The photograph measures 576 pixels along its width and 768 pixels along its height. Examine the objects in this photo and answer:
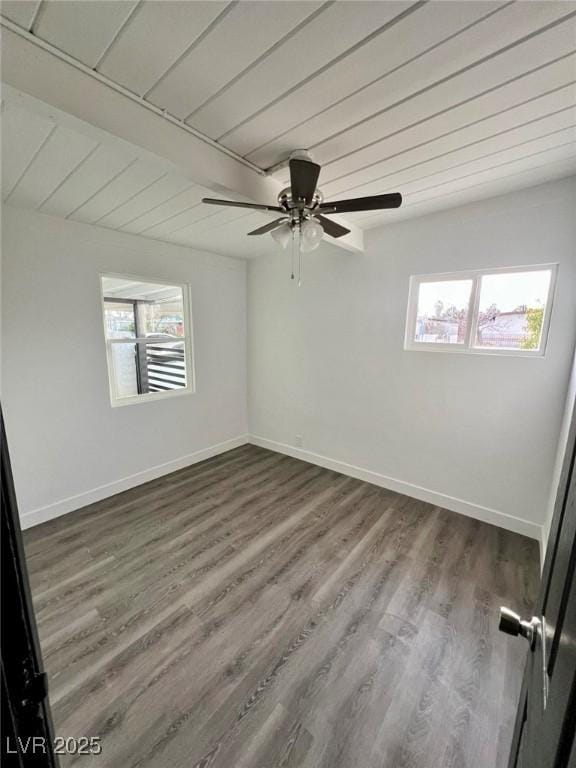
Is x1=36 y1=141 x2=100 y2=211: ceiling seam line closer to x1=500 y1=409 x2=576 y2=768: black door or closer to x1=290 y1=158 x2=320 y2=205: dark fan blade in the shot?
x1=290 y1=158 x2=320 y2=205: dark fan blade

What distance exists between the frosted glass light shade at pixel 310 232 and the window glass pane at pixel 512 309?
1579 mm

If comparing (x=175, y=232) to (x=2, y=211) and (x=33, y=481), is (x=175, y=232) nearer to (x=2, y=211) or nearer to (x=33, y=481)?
(x=2, y=211)

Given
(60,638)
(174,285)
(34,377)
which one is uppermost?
(174,285)

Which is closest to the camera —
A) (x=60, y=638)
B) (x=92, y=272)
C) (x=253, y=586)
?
(x=60, y=638)

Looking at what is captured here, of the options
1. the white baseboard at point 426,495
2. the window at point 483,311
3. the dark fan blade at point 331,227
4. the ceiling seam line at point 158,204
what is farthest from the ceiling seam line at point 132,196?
the white baseboard at point 426,495

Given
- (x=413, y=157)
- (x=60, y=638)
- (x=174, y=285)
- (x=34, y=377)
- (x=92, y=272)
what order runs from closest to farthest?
1. (x=60, y=638)
2. (x=413, y=157)
3. (x=34, y=377)
4. (x=92, y=272)
5. (x=174, y=285)

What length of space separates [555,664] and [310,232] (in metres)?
1.82

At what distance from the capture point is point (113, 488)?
297cm

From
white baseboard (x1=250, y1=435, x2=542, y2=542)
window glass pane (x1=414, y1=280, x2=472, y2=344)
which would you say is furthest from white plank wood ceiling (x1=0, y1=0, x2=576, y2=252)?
white baseboard (x1=250, y1=435, x2=542, y2=542)

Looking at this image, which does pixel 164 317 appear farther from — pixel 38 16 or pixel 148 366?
pixel 38 16

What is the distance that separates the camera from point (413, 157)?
1.70 metres

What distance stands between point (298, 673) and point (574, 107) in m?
2.87

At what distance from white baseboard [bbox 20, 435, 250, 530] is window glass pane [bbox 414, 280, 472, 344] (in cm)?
278

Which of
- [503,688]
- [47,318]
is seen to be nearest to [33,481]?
[47,318]
